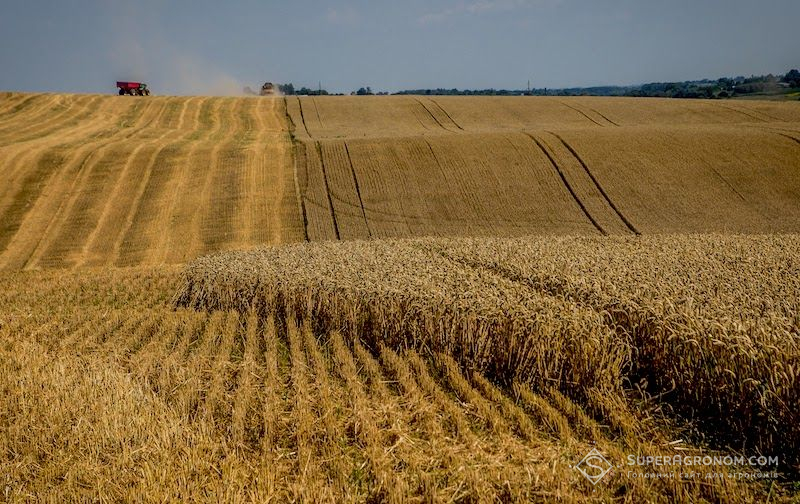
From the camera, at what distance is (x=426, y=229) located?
23.4 m

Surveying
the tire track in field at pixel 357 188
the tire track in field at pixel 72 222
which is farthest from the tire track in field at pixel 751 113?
the tire track in field at pixel 72 222

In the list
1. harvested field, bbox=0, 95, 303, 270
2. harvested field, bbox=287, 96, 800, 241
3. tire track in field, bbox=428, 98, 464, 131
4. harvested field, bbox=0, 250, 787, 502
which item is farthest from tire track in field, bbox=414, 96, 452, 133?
harvested field, bbox=0, 250, 787, 502

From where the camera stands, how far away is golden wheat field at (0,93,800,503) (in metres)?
5.95

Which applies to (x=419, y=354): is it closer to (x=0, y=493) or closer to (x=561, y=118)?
(x=0, y=493)

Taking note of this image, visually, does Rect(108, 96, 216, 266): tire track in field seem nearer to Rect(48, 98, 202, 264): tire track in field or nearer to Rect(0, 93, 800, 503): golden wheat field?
Rect(0, 93, 800, 503): golden wheat field

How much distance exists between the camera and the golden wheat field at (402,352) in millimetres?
5945

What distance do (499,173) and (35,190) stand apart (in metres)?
23.7

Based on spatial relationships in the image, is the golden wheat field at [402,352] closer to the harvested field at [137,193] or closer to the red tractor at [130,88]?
the harvested field at [137,193]

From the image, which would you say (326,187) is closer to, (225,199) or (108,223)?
(225,199)

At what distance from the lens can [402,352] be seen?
32.3 ft

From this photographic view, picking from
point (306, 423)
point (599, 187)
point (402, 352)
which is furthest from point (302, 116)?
point (306, 423)

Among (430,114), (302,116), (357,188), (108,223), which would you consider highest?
(302,116)

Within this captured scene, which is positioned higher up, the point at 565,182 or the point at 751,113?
the point at 751,113

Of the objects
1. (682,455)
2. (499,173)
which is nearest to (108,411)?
(682,455)
